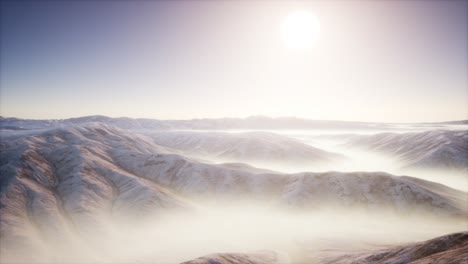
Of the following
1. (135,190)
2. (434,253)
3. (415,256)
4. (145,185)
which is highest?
(434,253)

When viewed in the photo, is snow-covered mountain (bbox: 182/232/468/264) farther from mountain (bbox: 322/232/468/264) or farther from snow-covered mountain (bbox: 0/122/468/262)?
snow-covered mountain (bbox: 0/122/468/262)

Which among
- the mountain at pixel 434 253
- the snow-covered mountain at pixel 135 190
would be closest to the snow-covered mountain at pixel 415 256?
the mountain at pixel 434 253

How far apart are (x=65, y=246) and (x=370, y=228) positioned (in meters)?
103

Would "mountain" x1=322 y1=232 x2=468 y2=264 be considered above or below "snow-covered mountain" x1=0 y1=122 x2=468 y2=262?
above

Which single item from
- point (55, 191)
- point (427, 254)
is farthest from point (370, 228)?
point (55, 191)

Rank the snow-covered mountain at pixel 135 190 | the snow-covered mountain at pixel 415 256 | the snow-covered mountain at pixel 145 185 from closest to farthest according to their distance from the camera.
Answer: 1. the snow-covered mountain at pixel 415 256
2. the snow-covered mountain at pixel 135 190
3. the snow-covered mountain at pixel 145 185

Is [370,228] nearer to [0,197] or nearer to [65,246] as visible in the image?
[65,246]

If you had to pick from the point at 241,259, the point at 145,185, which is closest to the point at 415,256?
the point at 241,259

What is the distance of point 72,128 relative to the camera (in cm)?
18575

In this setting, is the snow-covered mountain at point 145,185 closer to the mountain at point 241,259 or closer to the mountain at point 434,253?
the mountain at point 241,259

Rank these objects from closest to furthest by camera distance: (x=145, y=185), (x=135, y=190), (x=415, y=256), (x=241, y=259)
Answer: (x=415, y=256), (x=241, y=259), (x=135, y=190), (x=145, y=185)

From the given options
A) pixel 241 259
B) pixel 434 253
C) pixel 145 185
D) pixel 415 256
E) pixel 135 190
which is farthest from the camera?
pixel 145 185

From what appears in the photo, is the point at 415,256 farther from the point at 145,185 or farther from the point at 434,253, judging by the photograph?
the point at 145,185

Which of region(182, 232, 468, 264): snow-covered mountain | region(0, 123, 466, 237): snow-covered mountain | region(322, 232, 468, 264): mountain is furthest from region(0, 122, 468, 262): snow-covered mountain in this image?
region(322, 232, 468, 264): mountain
